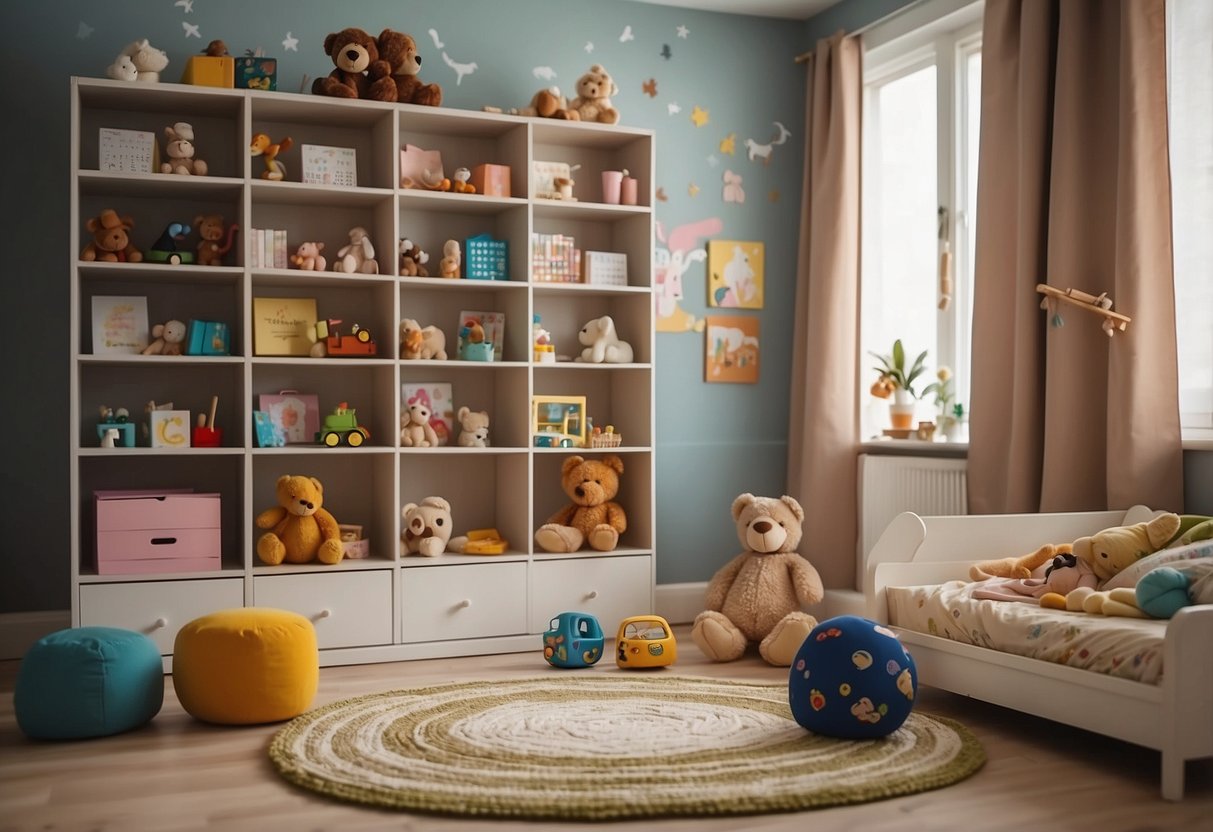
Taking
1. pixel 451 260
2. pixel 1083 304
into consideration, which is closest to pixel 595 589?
pixel 451 260

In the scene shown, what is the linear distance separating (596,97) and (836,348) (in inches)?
51.0

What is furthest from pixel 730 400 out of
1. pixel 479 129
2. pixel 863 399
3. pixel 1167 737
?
pixel 1167 737

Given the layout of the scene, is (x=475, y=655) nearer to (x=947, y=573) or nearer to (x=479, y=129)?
(x=947, y=573)

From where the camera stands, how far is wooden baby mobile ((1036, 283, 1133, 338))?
131 inches

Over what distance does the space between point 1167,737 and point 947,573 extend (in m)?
1.02

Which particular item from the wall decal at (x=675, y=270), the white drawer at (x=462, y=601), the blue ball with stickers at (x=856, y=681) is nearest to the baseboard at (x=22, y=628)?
the white drawer at (x=462, y=601)

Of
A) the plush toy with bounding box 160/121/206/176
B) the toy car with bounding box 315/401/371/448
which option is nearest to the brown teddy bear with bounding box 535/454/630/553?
the toy car with bounding box 315/401/371/448

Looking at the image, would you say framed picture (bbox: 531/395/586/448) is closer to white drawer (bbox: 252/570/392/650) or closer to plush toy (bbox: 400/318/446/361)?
plush toy (bbox: 400/318/446/361)

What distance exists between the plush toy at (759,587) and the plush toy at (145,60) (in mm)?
2350

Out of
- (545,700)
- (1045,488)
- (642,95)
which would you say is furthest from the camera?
(642,95)

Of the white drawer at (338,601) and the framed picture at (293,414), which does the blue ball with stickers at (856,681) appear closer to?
the white drawer at (338,601)

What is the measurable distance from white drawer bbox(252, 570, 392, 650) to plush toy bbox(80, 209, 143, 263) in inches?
43.2

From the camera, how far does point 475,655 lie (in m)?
4.05

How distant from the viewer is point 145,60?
148 inches
